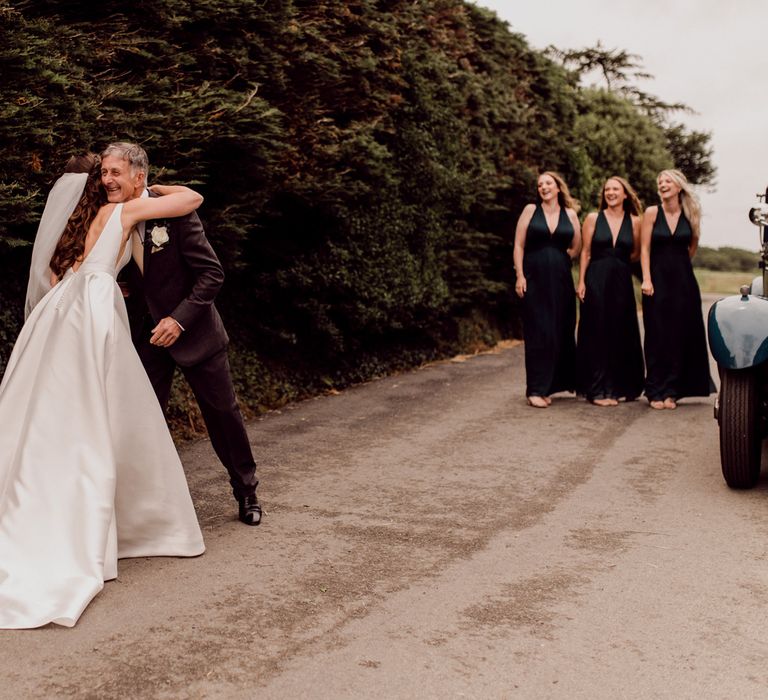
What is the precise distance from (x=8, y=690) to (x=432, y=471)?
13.0 ft

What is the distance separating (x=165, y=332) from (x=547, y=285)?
18.1ft

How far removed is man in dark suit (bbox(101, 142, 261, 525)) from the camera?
537 cm

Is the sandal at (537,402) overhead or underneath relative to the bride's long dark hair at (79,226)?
underneath

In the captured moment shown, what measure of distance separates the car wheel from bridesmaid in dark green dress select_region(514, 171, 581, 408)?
3.59 m

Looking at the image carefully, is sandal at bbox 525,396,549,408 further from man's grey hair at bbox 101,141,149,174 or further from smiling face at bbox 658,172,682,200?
man's grey hair at bbox 101,141,149,174

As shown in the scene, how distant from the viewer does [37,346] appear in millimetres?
5027

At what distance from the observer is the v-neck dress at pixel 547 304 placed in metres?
10.2

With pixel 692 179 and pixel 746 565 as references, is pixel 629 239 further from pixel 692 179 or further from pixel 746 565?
pixel 692 179

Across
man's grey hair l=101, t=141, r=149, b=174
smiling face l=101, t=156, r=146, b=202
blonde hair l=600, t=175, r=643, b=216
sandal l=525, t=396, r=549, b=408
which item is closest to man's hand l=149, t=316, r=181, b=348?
smiling face l=101, t=156, r=146, b=202

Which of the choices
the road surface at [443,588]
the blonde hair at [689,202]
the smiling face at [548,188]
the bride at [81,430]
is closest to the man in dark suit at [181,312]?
the bride at [81,430]

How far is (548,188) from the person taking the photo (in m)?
10.1

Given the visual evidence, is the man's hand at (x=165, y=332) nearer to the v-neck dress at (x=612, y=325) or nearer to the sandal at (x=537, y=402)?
the sandal at (x=537, y=402)

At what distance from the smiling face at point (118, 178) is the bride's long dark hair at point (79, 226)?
0.15ft

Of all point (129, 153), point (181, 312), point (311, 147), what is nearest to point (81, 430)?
point (181, 312)
